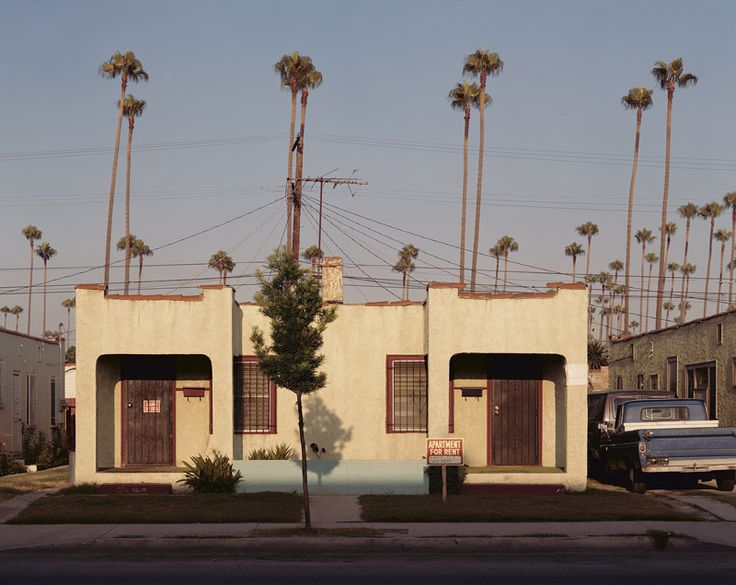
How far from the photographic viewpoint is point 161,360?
80.7ft

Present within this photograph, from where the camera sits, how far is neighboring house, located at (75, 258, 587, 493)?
2216 cm

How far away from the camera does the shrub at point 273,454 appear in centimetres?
2299

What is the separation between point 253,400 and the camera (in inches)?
942

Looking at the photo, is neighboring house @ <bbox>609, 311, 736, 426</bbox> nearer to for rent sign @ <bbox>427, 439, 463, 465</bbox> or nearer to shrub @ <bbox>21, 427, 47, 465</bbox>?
for rent sign @ <bbox>427, 439, 463, 465</bbox>

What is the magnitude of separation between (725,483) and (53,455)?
739 inches

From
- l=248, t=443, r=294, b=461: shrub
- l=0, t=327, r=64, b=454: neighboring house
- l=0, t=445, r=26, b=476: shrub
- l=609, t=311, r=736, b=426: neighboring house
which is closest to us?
l=248, t=443, r=294, b=461: shrub

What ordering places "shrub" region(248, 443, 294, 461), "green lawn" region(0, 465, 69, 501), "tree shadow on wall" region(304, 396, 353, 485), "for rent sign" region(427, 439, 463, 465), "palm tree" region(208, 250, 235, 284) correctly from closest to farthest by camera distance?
"for rent sign" region(427, 439, 463, 465) < "green lawn" region(0, 465, 69, 501) < "shrub" region(248, 443, 294, 461) < "tree shadow on wall" region(304, 396, 353, 485) < "palm tree" region(208, 250, 235, 284)

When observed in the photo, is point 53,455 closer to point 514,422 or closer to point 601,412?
point 514,422

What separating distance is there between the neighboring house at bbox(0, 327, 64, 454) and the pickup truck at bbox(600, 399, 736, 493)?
57.2 feet

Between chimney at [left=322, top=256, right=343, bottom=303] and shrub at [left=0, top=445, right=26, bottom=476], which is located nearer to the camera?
chimney at [left=322, top=256, right=343, bottom=303]

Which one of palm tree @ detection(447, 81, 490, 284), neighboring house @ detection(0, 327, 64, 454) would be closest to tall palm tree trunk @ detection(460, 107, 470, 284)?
palm tree @ detection(447, 81, 490, 284)

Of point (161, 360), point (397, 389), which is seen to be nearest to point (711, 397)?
point (397, 389)

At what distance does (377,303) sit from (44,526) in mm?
9205

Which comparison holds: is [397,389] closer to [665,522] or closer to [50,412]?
[665,522]
